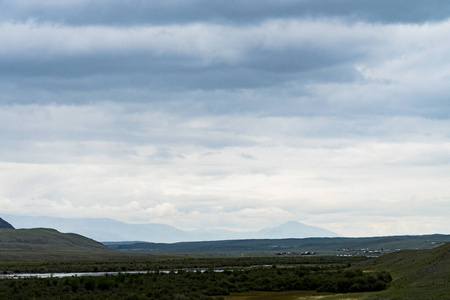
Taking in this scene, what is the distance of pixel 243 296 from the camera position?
49.1 m

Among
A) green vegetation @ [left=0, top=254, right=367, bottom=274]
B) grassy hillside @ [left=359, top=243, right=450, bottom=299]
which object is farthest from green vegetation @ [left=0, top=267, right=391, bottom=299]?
green vegetation @ [left=0, top=254, right=367, bottom=274]

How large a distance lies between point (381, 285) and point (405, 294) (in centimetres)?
1014

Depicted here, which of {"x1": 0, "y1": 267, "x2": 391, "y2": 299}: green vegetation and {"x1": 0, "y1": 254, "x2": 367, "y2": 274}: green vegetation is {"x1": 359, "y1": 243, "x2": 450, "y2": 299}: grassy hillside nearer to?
{"x1": 0, "y1": 267, "x2": 391, "y2": 299}: green vegetation

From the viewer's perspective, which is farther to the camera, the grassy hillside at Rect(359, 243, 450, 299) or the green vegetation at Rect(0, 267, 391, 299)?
the green vegetation at Rect(0, 267, 391, 299)

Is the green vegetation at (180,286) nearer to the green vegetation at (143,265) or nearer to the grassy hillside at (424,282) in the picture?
the grassy hillside at (424,282)

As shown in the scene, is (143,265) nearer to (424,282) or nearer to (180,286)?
(180,286)

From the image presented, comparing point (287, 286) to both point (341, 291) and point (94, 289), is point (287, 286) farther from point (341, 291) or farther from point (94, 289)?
point (94, 289)

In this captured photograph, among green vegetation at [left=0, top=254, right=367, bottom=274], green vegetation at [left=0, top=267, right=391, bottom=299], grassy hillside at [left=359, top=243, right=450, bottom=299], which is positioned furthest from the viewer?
green vegetation at [left=0, top=254, right=367, bottom=274]

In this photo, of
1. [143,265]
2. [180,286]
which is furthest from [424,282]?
[143,265]

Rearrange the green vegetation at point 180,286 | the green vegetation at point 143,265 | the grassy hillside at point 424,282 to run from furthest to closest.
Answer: the green vegetation at point 143,265, the green vegetation at point 180,286, the grassy hillside at point 424,282

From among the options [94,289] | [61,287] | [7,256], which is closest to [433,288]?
[94,289]

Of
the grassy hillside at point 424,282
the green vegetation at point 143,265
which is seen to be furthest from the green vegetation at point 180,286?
the green vegetation at point 143,265

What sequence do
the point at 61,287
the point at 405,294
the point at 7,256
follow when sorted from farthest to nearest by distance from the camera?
the point at 7,256
the point at 61,287
the point at 405,294

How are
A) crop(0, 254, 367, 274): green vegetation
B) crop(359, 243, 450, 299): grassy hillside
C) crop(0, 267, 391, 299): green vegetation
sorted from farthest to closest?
1. crop(0, 254, 367, 274): green vegetation
2. crop(0, 267, 391, 299): green vegetation
3. crop(359, 243, 450, 299): grassy hillside
